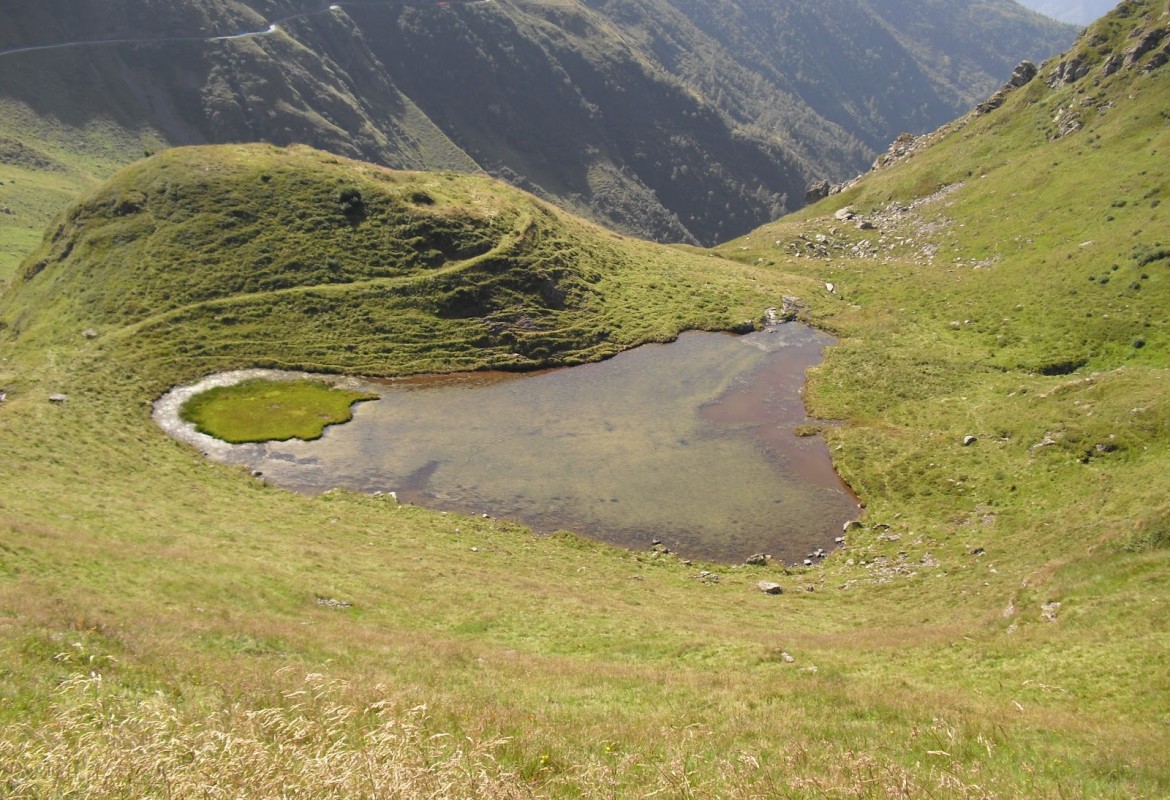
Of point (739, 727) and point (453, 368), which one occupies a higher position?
point (739, 727)

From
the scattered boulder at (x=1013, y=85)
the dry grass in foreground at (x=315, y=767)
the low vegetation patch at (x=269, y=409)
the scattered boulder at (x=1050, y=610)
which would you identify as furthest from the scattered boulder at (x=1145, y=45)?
the dry grass in foreground at (x=315, y=767)

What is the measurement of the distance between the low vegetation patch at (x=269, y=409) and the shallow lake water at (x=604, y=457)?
1.49 metres

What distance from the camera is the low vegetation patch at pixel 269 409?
5391cm

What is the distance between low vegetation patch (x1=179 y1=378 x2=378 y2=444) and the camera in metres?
53.9

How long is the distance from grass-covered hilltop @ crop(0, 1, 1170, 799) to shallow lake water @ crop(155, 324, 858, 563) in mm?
2842

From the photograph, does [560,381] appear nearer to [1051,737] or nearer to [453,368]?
[453,368]

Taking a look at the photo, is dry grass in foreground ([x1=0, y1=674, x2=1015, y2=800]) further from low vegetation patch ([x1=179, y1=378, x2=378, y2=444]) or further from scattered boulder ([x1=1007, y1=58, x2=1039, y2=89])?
scattered boulder ([x1=1007, y1=58, x2=1039, y2=89])

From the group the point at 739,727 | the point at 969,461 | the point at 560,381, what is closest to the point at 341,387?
the point at 560,381

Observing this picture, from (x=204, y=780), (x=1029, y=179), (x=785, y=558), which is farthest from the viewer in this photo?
(x=1029, y=179)

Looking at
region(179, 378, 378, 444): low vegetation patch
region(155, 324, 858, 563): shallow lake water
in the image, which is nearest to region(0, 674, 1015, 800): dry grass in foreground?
region(155, 324, 858, 563): shallow lake water

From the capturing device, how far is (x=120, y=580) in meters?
26.6

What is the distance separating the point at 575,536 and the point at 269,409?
2906 cm

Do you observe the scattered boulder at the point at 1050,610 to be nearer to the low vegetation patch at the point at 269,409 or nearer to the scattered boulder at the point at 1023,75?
the low vegetation patch at the point at 269,409

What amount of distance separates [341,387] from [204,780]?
185 ft
